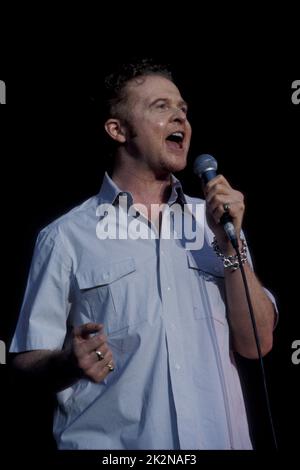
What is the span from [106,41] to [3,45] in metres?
0.42

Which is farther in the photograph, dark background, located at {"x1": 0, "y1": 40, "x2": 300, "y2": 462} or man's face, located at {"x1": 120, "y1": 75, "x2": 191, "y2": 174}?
dark background, located at {"x1": 0, "y1": 40, "x2": 300, "y2": 462}

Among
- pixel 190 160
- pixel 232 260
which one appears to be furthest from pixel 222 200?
pixel 190 160

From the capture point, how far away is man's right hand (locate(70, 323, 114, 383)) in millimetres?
1400

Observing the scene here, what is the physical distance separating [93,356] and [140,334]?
0.28 m

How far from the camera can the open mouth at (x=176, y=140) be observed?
6.55 ft

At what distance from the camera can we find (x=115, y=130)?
216 centimetres

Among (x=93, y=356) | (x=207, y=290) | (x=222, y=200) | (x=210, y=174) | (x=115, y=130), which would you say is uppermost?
(x=115, y=130)

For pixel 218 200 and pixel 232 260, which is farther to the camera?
pixel 232 260

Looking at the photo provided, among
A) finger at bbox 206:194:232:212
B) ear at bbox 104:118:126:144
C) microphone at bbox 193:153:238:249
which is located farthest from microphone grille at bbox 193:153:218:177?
ear at bbox 104:118:126:144

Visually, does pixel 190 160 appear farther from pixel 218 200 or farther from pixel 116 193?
pixel 218 200

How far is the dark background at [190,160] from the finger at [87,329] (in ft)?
3.00

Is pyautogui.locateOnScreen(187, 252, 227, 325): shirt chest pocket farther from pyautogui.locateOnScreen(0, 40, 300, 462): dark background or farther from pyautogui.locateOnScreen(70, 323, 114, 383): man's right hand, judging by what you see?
pyautogui.locateOnScreen(0, 40, 300, 462): dark background

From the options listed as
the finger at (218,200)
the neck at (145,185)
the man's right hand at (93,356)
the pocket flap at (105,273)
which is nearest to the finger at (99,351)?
the man's right hand at (93,356)

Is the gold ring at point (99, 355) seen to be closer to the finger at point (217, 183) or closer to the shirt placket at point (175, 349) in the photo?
the shirt placket at point (175, 349)
